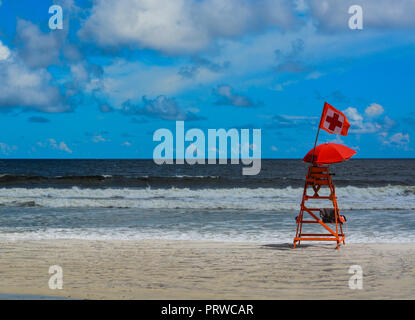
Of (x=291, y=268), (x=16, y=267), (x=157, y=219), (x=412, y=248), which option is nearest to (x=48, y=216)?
(x=157, y=219)

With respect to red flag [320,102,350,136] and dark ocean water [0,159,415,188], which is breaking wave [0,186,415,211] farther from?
red flag [320,102,350,136]

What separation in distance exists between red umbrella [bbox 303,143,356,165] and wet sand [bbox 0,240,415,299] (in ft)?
6.15

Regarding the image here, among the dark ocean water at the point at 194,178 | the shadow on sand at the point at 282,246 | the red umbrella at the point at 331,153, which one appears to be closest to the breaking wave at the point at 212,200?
the shadow on sand at the point at 282,246

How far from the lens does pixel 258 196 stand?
A: 2583cm

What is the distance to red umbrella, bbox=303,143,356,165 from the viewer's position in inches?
324

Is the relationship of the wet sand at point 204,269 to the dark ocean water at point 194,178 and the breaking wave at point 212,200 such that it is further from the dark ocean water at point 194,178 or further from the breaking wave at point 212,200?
the dark ocean water at point 194,178

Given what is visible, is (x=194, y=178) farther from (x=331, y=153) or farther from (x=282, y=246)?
(x=331, y=153)

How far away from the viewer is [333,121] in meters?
8.32

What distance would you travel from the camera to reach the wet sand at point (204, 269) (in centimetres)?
595

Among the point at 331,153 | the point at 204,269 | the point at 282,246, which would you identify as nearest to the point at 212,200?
the point at 282,246

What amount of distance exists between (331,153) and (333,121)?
62 centimetres
